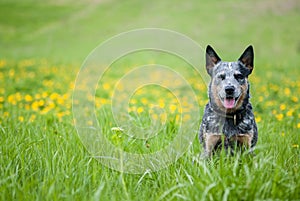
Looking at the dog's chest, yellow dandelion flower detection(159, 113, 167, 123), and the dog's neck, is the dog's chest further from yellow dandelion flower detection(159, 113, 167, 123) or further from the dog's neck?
yellow dandelion flower detection(159, 113, 167, 123)

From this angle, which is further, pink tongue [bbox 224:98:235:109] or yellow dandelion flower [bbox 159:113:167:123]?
yellow dandelion flower [bbox 159:113:167:123]

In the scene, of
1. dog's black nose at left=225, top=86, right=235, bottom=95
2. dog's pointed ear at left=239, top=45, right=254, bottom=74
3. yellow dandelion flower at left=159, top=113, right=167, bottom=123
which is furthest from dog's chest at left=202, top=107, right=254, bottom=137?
yellow dandelion flower at left=159, top=113, right=167, bottom=123

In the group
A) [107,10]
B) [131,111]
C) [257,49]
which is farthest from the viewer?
[107,10]

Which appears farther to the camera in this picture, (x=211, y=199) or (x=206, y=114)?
(x=206, y=114)

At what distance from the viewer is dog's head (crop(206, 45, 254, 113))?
325 cm

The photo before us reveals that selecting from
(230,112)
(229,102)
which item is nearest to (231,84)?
(229,102)

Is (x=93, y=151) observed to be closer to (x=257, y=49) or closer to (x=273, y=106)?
(x=273, y=106)

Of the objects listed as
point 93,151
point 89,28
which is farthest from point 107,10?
point 93,151

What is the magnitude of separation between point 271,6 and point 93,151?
2101cm

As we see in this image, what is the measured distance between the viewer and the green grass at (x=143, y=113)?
281cm

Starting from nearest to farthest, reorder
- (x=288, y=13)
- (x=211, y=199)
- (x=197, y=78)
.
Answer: (x=211, y=199) < (x=197, y=78) < (x=288, y=13)

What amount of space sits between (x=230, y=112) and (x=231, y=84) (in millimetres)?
302

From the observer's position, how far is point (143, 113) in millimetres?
5105

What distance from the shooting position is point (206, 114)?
3566 millimetres
